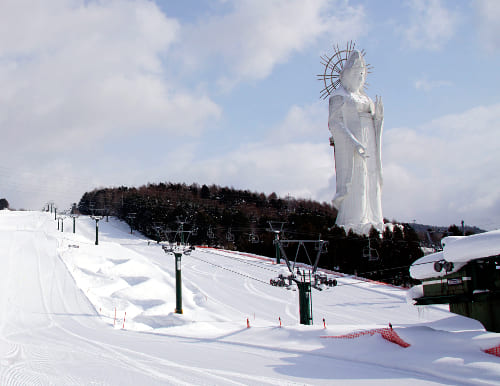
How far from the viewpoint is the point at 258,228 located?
61.1m

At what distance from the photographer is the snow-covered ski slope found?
10.2m

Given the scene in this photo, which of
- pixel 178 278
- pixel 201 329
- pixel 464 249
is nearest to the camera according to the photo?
pixel 464 249

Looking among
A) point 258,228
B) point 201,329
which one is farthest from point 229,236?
point 201,329

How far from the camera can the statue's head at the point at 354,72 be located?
41750 millimetres

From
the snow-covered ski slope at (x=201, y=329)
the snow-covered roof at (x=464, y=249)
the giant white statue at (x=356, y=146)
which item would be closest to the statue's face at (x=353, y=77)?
the giant white statue at (x=356, y=146)

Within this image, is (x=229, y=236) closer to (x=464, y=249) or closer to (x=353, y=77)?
(x=353, y=77)

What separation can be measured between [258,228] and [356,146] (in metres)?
23.3

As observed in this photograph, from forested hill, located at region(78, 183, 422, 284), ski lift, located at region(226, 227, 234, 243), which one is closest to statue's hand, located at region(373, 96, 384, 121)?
forested hill, located at region(78, 183, 422, 284)

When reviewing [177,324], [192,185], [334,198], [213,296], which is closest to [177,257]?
[177,324]

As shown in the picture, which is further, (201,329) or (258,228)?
(258,228)

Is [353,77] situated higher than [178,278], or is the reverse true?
[353,77]

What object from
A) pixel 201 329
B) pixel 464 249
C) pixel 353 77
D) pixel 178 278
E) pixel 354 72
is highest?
pixel 354 72

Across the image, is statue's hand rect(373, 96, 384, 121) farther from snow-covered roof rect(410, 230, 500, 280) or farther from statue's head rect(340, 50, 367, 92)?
snow-covered roof rect(410, 230, 500, 280)

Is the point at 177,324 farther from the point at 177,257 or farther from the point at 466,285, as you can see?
the point at 466,285
